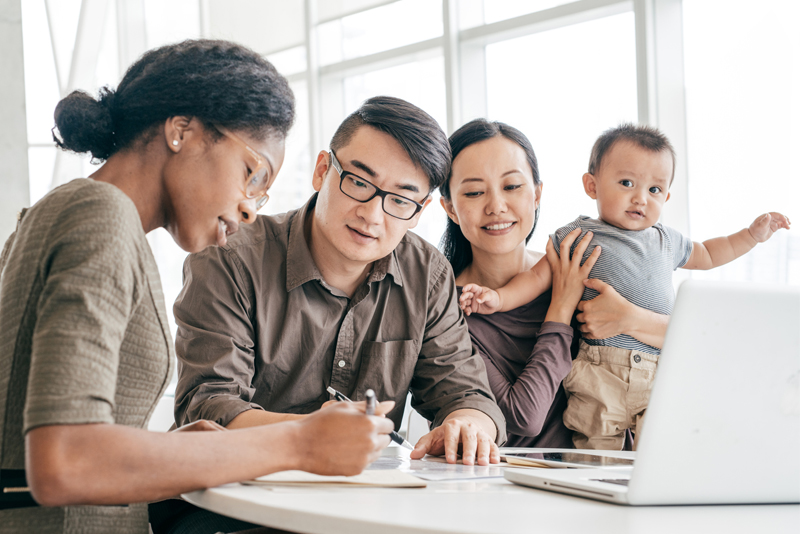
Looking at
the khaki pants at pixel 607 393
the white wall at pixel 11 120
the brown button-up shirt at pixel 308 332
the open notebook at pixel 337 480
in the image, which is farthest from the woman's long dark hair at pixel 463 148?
the white wall at pixel 11 120

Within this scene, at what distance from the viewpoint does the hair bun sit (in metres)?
1.14

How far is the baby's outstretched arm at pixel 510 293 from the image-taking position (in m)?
2.12

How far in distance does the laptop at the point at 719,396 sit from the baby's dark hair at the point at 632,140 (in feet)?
5.27

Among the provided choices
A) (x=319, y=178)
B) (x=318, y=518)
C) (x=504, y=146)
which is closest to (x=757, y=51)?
(x=504, y=146)

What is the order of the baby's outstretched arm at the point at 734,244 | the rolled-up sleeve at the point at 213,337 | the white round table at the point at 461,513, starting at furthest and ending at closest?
the baby's outstretched arm at the point at 734,244 → the rolled-up sleeve at the point at 213,337 → the white round table at the point at 461,513

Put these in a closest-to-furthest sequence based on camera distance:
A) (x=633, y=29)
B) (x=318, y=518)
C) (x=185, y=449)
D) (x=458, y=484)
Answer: (x=318, y=518)
(x=185, y=449)
(x=458, y=484)
(x=633, y=29)

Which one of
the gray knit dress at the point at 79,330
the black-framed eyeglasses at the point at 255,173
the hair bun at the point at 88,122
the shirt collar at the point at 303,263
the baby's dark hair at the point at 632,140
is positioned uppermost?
the baby's dark hair at the point at 632,140

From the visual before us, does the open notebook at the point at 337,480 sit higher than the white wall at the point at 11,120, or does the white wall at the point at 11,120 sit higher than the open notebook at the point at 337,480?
the white wall at the point at 11,120

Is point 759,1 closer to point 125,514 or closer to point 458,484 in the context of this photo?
point 458,484

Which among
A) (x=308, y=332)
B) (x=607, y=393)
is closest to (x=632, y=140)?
(x=607, y=393)

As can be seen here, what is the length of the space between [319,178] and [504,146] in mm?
615

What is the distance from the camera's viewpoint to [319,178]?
6.33 feet

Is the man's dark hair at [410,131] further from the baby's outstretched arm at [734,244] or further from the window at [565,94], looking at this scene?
the window at [565,94]

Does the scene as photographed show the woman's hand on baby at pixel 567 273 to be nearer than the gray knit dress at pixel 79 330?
No
